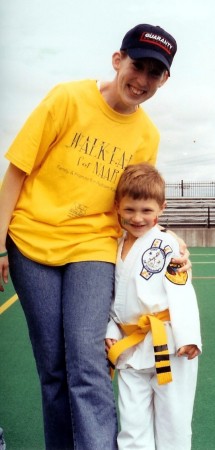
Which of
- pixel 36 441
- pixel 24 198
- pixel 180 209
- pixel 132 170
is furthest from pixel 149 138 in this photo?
pixel 180 209

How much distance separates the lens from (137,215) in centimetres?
225

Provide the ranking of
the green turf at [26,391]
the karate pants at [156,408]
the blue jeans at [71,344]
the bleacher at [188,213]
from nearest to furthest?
the blue jeans at [71,344] < the karate pants at [156,408] < the green turf at [26,391] < the bleacher at [188,213]

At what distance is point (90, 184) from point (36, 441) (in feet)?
4.98

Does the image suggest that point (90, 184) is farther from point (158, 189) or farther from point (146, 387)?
point (146, 387)

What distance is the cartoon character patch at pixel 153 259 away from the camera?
221cm

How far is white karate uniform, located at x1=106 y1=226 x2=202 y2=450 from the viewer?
2.17m

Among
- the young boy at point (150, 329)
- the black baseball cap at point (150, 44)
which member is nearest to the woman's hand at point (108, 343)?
the young boy at point (150, 329)

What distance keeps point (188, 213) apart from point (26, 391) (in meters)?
16.4

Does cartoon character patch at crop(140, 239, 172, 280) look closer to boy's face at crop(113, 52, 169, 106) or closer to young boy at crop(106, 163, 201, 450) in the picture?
young boy at crop(106, 163, 201, 450)

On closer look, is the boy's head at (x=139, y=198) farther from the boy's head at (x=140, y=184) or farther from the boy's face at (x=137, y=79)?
the boy's face at (x=137, y=79)

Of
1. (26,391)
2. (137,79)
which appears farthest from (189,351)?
(26,391)

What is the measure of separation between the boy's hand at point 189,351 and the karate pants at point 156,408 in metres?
0.06

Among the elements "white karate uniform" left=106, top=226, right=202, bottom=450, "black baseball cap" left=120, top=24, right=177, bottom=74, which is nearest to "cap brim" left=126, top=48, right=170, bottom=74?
"black baseball cap" left=120, top=24, right=177, bottom=74

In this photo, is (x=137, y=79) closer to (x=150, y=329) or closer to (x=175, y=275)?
(x=175, y=275)
